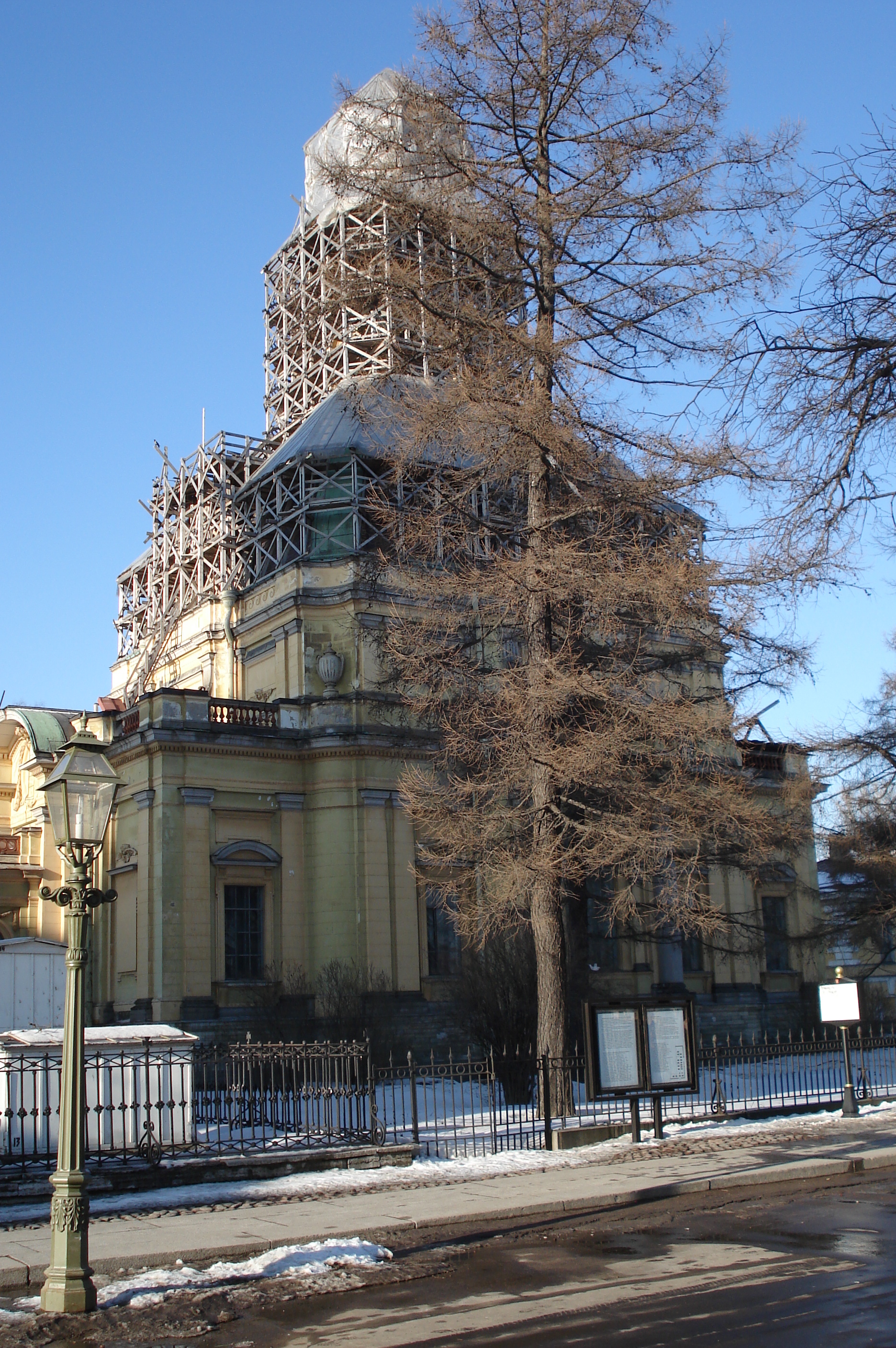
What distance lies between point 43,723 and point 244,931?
A: 12760 millimetres

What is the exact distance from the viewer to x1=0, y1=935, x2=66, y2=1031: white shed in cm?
2800

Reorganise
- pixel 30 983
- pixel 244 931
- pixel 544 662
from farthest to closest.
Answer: pixel 244 931
pixel 30 983
pixel 544 662

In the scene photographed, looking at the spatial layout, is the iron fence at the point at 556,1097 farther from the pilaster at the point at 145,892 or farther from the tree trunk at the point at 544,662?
the pilaster at the point at 145,892

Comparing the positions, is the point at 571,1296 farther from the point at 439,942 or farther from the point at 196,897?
the point at 439,942

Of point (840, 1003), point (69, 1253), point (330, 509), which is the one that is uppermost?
point (330, 509)

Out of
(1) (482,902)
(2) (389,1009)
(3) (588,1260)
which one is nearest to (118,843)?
(2) (389,1009)

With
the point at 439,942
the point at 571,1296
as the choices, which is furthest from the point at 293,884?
the point at 571,1296

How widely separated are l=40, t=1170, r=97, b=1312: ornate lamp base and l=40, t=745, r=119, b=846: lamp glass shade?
94.1 inches

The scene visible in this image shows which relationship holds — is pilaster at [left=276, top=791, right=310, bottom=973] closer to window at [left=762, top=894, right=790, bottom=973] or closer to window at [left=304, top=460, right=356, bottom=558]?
window at [left=304, top=460, right=356, bottom=558]

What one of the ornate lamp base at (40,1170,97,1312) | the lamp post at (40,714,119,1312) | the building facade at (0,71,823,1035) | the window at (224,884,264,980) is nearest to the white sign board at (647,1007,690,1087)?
the building facade at (0,71,823,1035)

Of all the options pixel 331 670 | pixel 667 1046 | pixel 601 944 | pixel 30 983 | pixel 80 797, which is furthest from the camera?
pixel 601 944

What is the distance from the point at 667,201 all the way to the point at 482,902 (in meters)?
11.7

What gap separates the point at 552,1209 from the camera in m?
12.6

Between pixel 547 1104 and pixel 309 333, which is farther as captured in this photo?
pixel 309 333
